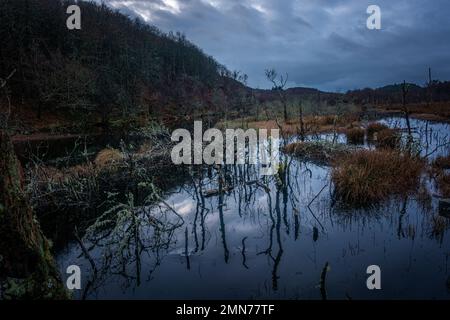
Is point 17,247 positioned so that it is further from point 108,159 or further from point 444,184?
point 108,159

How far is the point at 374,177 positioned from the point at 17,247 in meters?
11.7

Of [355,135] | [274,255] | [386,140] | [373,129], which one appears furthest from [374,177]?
[373,129]

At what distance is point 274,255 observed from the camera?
328 inches

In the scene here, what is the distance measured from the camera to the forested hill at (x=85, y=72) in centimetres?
4762

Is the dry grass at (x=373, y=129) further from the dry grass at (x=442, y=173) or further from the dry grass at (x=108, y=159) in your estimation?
the dry grass at (x=108, y=159)

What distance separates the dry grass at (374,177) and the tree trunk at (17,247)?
9893 mm

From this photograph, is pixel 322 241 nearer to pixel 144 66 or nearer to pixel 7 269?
pixel 7 269

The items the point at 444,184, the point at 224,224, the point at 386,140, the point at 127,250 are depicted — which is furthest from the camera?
the point at 386,140

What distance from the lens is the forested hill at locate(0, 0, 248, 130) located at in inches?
1875

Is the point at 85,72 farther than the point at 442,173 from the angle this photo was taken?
Yes
